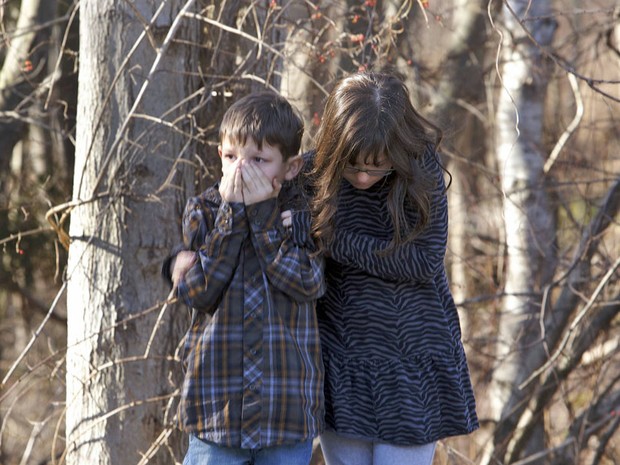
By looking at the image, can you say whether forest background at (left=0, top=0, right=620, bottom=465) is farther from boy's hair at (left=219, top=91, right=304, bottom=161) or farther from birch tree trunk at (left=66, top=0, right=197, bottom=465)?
boy's hair at (left=219, top=91, right=304, bottom=161)

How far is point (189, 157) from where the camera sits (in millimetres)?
3389

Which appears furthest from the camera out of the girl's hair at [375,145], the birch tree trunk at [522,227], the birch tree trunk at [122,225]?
the birch tree trunk at [522,227]

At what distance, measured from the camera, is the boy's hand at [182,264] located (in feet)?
7.98

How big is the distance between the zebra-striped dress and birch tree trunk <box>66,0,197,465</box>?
969 millimetres

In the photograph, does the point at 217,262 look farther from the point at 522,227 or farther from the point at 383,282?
the point at 522,227

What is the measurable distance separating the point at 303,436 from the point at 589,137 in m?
4.93

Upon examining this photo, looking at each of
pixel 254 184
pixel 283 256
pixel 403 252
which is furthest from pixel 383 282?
pixel 254 184

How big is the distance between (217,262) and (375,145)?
509 mm

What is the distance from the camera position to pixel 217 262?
2.39 metres

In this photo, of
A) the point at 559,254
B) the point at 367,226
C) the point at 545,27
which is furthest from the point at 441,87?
the point at 367,226

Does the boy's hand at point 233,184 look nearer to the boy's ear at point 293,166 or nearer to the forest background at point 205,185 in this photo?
the boy's ear at point 293,166

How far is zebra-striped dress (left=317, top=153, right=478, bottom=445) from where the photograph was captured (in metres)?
2.45

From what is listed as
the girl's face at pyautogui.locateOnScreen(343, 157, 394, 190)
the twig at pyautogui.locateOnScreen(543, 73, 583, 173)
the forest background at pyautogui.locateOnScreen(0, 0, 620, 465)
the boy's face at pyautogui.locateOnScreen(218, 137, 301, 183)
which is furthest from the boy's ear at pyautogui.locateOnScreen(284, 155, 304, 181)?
the twig at pyautogui.locateOnScreen(543, 73, 583, 173)

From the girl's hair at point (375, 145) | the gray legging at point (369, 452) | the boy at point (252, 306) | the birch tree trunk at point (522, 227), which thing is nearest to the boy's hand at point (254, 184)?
the boy at point (252, 306)
